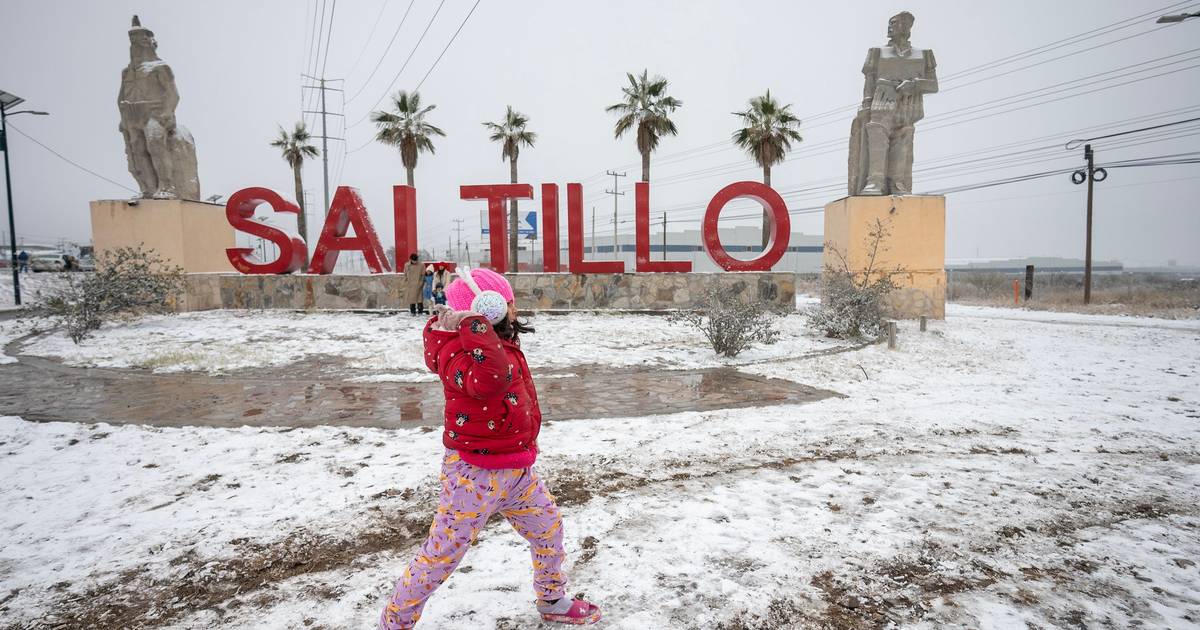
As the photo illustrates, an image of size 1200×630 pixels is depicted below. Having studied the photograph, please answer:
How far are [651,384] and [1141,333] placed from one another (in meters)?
12.0

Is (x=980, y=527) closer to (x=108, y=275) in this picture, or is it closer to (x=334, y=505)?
(x=334, y=505)

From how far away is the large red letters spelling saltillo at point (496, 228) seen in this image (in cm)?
1449

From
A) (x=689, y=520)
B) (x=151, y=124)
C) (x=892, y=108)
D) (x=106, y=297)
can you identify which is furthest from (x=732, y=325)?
(x=151, y=124)

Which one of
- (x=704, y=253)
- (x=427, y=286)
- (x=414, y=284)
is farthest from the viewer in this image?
(x=704, y=253)

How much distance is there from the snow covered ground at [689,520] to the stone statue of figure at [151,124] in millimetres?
12139

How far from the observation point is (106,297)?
11977 mm

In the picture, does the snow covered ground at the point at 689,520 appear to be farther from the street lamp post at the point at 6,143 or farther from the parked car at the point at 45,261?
the parked car at the point at 45,261

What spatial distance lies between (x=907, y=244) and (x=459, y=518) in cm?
1514

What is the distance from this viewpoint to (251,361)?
8.98 metres

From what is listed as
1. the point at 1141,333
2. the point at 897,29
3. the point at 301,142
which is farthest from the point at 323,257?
the point at 301,142

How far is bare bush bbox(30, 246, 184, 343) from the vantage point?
11.5 meters

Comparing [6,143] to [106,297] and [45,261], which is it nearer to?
[106,297]

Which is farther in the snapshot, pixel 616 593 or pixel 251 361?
pixel 251 361

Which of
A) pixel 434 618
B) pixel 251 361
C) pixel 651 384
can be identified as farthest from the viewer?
pixel 251 361
